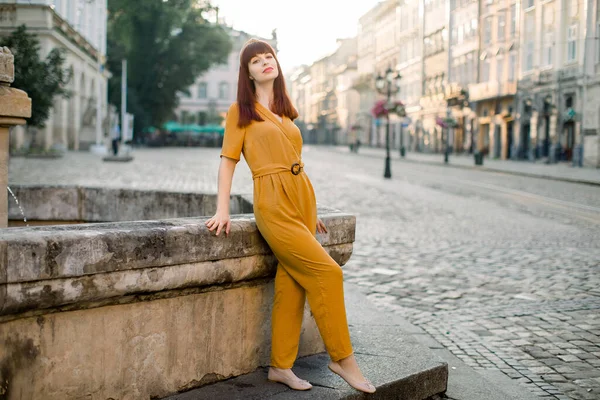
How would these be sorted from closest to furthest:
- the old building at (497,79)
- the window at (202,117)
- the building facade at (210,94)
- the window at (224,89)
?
the old building at (497,79), the window at (202,117), the building facade at (210,94), the window at (224,89)

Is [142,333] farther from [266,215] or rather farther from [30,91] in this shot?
[30,91]

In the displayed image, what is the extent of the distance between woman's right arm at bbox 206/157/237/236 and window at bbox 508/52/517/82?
140 feet

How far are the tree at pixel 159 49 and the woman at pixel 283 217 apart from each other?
56133mm

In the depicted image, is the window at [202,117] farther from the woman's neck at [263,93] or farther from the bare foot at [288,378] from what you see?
the bare foot at [288,378]

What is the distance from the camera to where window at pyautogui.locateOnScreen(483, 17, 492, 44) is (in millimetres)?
48394

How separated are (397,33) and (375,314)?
237ft

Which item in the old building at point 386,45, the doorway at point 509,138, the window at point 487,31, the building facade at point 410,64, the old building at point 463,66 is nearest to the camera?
the doorway at point 509,138

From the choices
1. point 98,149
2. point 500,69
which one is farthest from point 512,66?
point 98,149

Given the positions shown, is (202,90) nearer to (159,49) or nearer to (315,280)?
(159,49)

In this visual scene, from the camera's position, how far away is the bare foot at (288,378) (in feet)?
10.9

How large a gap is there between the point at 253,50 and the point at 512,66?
4376 centimetres

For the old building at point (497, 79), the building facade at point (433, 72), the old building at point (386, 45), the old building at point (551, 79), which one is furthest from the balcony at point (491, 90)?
the old building at point (386, 45)

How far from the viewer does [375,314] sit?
5.00 metres

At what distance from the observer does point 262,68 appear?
3588mm
